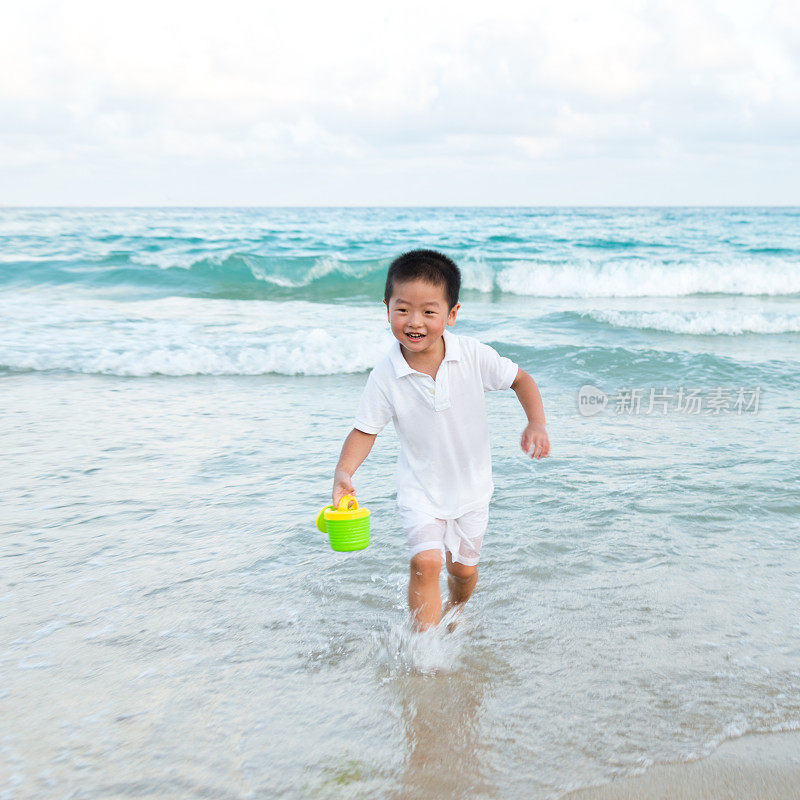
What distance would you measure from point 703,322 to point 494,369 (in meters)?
8.39

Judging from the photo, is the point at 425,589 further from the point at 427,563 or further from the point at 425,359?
the point at 425,359

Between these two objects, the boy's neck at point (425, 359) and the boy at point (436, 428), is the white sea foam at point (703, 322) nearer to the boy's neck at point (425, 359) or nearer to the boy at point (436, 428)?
the boy at point (436, 428)

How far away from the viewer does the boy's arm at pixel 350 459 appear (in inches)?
101

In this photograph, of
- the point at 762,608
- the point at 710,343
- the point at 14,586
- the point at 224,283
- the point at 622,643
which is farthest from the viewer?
the point at 224,283

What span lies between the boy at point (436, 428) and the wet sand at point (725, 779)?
83cm

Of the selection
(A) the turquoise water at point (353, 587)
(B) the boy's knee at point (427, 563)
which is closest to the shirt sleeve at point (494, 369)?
(B) the boy's knee at point (427, 563)

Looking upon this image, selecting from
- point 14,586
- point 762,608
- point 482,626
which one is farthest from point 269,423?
point 762,608

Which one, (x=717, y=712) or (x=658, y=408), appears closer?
(x=717, y=712)

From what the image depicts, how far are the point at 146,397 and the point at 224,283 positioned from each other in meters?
10.4

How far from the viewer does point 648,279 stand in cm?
1716

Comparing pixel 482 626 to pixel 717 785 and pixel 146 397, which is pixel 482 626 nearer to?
pixel 717 785

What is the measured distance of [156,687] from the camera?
8.46 feet

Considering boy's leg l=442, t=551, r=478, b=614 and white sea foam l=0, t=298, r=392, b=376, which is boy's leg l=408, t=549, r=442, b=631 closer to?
boy's leg l=442, t=551, r=478, b=614

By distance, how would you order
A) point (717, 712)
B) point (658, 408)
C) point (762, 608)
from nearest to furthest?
point (717, 712), point (762, 608), point (658, 408)
